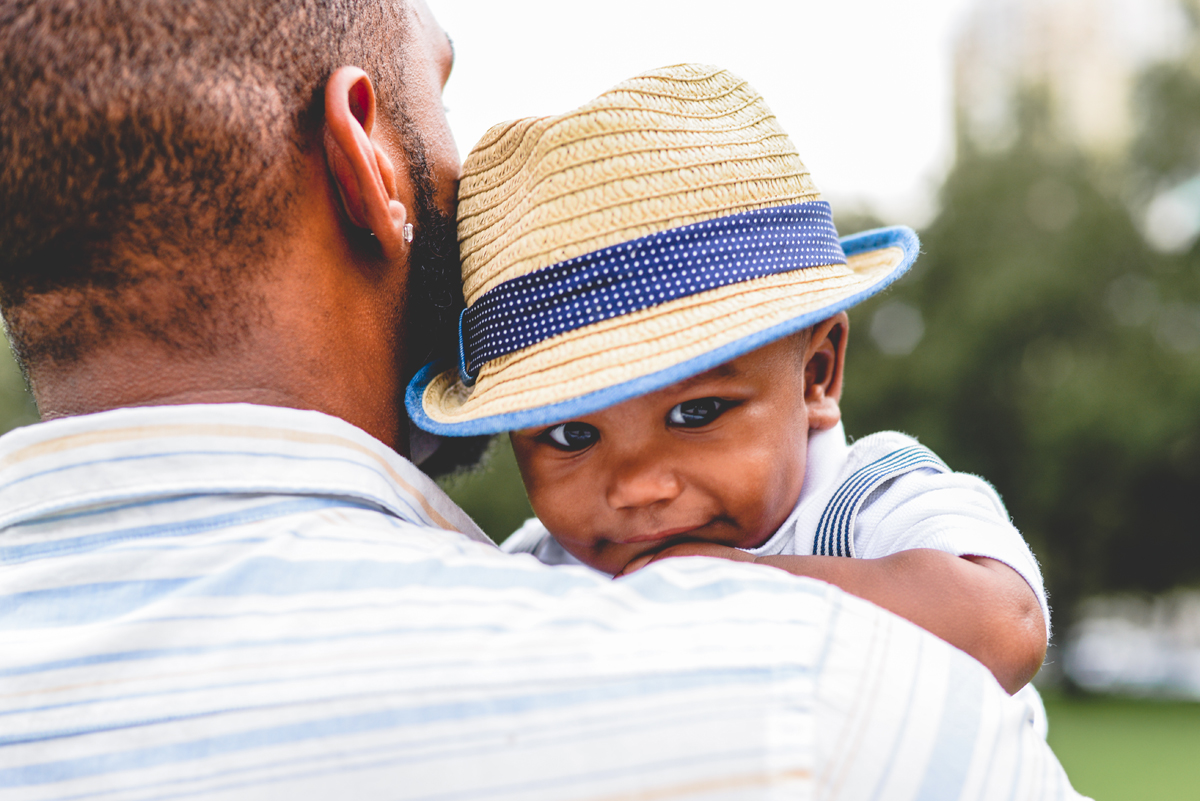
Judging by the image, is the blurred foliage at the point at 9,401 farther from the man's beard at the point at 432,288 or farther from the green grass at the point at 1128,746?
the man's beard at the point at 432,288

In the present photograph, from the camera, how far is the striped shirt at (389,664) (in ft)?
3.59

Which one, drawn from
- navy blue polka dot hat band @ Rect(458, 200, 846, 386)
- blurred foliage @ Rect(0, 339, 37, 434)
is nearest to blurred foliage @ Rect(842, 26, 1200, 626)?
blurred foliage @ Rect(0, 339, 37, 434)

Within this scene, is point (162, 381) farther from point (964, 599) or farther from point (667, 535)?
point (964, 599)

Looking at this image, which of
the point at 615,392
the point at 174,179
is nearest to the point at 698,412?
the point at 615,392

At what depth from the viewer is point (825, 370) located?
220 centimetres

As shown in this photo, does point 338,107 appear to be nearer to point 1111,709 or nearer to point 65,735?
point 65,735

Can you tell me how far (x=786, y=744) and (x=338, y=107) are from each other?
1095mm

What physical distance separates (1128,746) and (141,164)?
2018 cm

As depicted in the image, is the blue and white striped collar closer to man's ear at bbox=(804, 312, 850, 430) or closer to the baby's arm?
the baby's arm

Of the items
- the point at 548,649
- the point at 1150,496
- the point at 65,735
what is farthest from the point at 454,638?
the point at 1150,496

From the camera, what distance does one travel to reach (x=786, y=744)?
1073 millimetres

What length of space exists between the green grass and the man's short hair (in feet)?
47.2

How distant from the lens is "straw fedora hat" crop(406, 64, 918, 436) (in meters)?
1.65

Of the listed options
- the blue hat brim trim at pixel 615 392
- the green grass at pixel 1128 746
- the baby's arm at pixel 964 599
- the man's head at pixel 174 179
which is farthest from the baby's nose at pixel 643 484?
the green grass at pixel 1128 746
